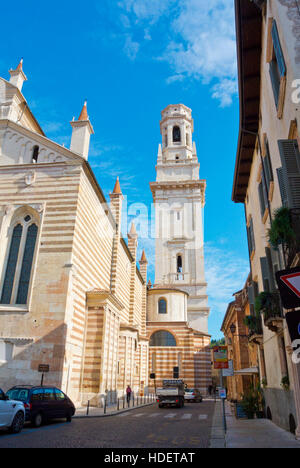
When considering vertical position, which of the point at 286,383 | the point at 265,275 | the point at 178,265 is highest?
the point at 178,265

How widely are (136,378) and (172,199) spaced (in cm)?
3022

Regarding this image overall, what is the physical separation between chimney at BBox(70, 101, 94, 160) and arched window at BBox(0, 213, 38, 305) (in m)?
5.23

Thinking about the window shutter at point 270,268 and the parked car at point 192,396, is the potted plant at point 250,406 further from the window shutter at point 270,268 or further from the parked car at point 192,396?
the parked car at point 192,396

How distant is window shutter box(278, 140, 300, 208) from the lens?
28.4 ft

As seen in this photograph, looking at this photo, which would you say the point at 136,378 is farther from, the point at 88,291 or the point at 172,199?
the point at 172,199

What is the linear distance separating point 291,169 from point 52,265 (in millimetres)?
13931

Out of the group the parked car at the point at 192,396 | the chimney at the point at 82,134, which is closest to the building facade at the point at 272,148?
the chimney at the point at 82,134

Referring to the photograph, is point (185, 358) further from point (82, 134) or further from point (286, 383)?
point (286, 383)

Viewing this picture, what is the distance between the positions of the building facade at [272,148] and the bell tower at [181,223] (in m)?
33.4

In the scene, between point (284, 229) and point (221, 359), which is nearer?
point (284, 229)

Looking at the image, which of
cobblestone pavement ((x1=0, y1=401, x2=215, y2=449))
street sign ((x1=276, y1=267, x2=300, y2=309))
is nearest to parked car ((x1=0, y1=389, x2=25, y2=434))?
cobblestone pavement ((x1=0, y1=401, x2=215, y2=449))

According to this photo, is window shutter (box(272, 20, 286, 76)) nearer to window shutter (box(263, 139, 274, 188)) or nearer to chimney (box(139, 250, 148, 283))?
window shutter (box(263, 139, 274, 188))

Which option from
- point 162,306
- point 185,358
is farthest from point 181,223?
point 185,358

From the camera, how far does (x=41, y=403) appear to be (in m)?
12.8
